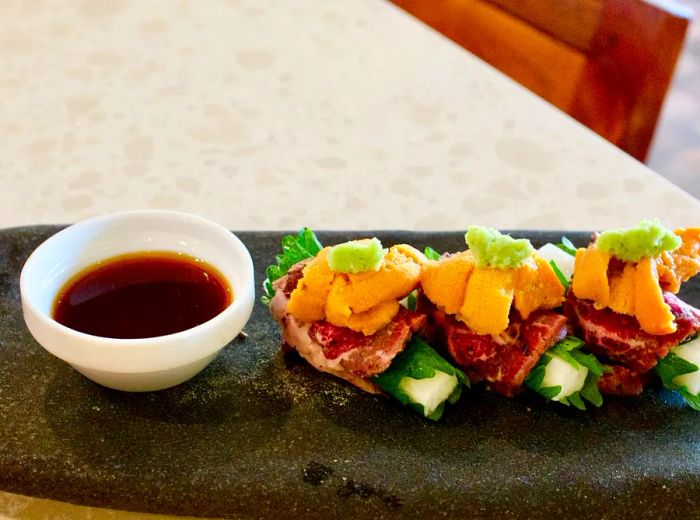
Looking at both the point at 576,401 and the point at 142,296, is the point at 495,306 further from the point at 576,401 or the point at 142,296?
the point at 142,296

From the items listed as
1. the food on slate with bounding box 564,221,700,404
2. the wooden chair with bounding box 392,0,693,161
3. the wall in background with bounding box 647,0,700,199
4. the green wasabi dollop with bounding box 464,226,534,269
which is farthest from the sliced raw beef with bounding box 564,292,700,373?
the wall in background with bounding box 647,0,700,199

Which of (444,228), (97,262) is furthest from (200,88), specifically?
(97,262)

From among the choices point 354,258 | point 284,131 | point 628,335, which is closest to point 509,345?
point 628,335

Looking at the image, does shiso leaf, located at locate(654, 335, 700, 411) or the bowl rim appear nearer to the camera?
the bowl rim

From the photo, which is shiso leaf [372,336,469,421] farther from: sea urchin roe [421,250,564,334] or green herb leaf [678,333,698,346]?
green herb leaf [678,333,698,346]

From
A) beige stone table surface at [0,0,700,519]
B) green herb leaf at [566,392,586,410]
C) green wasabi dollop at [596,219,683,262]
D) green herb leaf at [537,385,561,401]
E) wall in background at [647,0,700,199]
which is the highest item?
green wasabi dollop at [596,219,683,262]

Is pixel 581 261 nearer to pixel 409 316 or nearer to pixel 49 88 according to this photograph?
pixel 409 316
